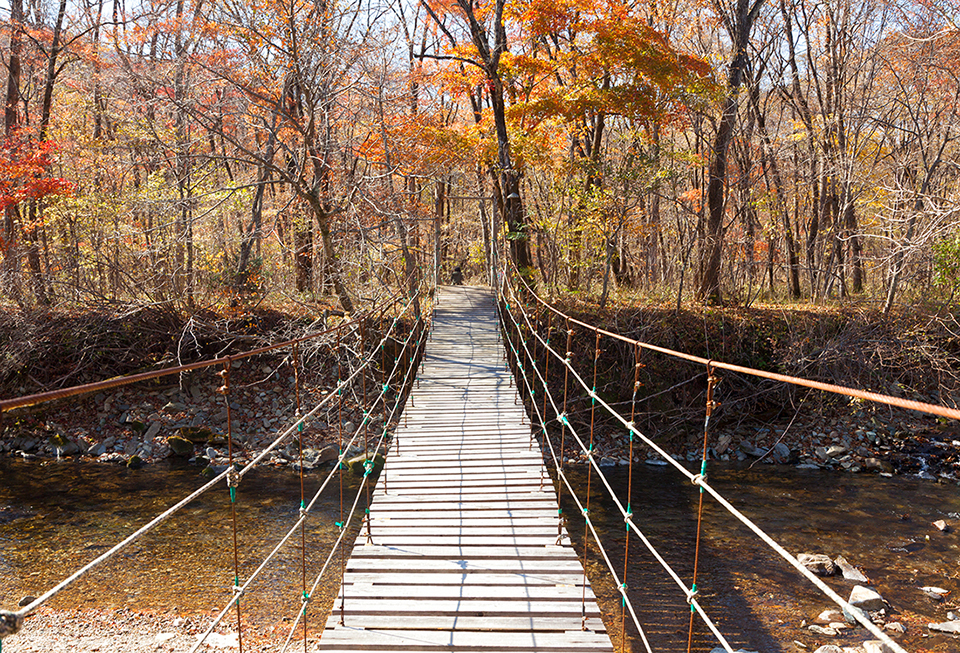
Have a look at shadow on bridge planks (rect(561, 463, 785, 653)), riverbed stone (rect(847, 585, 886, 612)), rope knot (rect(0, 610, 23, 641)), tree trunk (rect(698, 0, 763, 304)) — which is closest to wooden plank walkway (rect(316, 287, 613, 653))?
shadow on bridge planks (rect(561, 463, 785, 653))

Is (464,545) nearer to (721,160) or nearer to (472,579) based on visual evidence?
(472,579)

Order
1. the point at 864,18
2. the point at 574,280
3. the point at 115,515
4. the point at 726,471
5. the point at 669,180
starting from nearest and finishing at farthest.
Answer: the point at 115,515 → the point at 726,471 → the point at 669,180 → the point at 864,18 → the point at 574,280

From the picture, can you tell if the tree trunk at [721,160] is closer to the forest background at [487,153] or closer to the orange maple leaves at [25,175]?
the forest background at [487,153]

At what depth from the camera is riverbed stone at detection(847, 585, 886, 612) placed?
15.5ft

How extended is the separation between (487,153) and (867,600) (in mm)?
8066

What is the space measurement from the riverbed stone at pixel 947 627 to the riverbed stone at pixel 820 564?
2.78 feet

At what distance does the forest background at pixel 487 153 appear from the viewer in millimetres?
8789

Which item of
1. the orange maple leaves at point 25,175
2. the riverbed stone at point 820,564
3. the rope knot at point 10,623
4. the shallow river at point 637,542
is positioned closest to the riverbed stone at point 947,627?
the shallow river at point 637,542

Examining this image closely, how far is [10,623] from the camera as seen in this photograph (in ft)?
3.51

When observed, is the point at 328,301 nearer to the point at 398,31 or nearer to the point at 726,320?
the point at 398,31

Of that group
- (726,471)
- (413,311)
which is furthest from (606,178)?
(726,471)

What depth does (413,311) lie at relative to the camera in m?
9.99

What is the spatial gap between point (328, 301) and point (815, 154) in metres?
9.45

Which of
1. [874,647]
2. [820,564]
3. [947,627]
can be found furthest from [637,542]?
[947,627]
